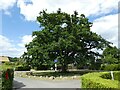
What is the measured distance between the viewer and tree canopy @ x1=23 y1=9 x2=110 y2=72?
103 feet

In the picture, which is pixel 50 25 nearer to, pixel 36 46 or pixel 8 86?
pixel 36 46

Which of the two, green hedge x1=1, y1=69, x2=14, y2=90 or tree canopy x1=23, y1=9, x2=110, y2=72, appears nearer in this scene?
green hedge x1=1, y1=69, x2=14, y2=90

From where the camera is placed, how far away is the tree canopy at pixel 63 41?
31.3 m

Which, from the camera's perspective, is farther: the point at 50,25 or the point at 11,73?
the point at 50,25

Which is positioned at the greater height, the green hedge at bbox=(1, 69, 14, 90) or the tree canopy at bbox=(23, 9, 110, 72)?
the tree canopy at bbox=(23, 9, 110, 72)

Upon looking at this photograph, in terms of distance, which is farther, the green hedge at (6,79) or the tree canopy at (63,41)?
the tree canopy at (63,41)

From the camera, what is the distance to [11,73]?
1748 centimetres

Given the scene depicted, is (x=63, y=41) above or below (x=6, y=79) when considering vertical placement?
above

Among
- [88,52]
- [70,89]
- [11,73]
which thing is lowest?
[70,89]

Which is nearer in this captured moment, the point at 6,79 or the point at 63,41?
the point at 6,79

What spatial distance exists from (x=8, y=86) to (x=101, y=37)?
20.8 meters

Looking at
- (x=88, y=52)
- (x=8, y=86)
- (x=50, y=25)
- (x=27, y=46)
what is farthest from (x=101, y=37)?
(x=8, y=86)

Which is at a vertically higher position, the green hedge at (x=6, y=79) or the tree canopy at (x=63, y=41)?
the tree canopy at (x=63, y=41)

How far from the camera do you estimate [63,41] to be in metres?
A: 30.7
